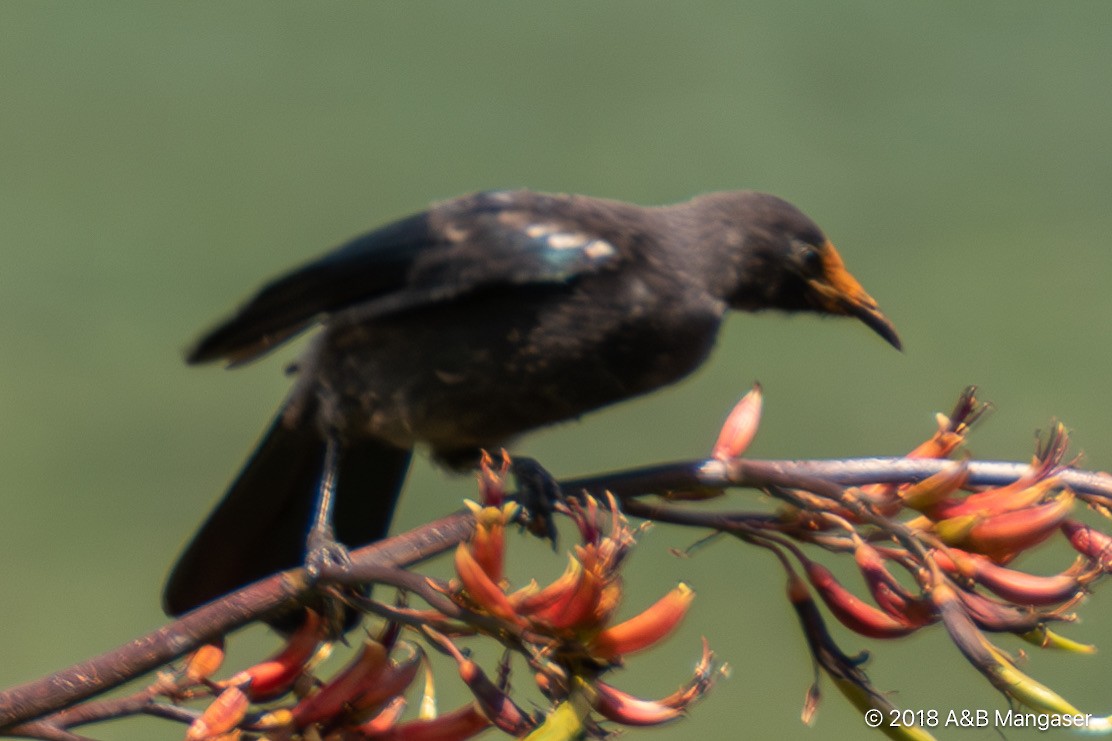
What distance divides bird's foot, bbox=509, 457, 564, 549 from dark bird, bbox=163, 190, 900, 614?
13.1 inches

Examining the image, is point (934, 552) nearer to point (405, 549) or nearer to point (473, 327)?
point (405, 549)

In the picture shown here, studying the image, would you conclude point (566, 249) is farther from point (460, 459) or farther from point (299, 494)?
point (299, 494)

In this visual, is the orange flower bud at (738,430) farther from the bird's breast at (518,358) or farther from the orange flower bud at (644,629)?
the bird's breast at (518,358)

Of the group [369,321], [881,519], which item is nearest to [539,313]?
[369,321]

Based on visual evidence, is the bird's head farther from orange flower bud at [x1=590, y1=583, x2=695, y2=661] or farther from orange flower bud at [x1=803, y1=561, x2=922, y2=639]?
orange flower bud at [x1=590, y1=583, x2=695, y2=661]

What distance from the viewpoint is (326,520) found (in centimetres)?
334

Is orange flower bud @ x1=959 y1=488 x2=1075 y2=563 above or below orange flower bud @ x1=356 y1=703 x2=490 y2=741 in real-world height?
above

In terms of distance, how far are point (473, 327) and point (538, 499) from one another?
20.9 inches

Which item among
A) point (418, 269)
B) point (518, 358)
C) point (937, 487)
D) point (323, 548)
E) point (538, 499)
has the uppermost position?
point (937, 487)

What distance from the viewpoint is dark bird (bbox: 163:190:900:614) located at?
3221 mm

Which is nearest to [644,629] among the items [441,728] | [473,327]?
[441,728]

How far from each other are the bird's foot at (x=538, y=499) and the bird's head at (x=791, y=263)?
819 millimetres

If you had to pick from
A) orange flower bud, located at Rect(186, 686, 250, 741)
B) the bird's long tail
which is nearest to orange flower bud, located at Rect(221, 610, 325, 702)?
orange flower bud, located at Rect(186, 686, 250, 741)

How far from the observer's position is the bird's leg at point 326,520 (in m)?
3.02
